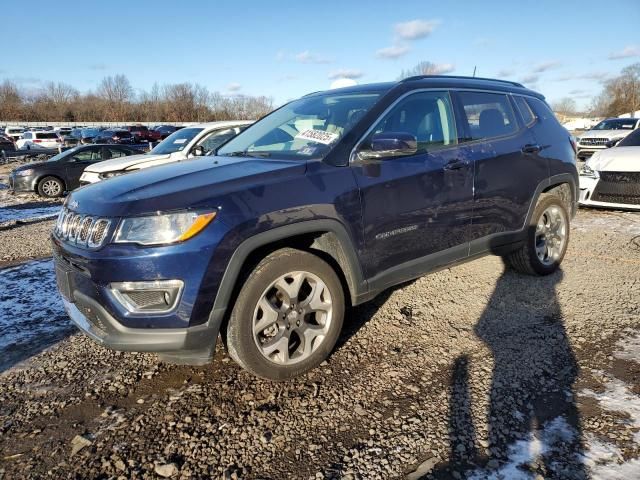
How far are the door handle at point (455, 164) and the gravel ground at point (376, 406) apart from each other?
125cm

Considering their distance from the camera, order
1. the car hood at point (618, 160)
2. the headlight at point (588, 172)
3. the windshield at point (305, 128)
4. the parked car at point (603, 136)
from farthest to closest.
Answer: the parked car at point (603, 136)
the headlight at point (588, 172)
the car hood at point (618, 160)
the windshield at point (305, 128)

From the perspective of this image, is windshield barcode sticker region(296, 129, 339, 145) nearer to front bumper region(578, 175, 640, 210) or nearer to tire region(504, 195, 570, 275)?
tire region(504, 195, 570, 275)

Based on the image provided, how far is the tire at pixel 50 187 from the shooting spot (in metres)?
12.8

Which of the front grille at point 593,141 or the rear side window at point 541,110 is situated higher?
the rear side window at point 541,110

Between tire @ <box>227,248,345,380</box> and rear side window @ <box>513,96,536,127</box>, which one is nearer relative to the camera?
tire @ <box>227,248,345,380</box>

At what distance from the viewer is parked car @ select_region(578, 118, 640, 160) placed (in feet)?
51.6

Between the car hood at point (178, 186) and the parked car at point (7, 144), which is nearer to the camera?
the car hood at point (178, 186)

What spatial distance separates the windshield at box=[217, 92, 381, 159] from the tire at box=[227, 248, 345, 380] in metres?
0.79

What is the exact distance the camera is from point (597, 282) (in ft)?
15.2

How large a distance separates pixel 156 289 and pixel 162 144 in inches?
306

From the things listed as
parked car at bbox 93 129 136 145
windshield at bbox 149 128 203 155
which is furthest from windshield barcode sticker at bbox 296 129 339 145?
parked car at bbox 93 129 136 145

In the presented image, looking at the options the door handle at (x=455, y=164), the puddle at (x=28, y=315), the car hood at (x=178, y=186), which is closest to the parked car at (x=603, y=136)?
the door handle at (x=455, y=164)

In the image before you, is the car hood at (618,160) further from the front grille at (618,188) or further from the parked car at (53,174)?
the parked car at (53,174)

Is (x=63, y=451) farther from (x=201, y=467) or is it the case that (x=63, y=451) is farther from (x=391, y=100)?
(x=391, y=100)
